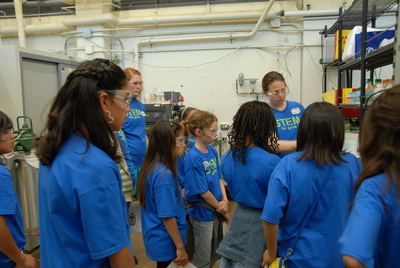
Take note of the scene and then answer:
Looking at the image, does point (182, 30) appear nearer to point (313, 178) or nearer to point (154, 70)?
point (154, 70)

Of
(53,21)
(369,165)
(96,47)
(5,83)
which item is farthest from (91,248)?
(53,21)

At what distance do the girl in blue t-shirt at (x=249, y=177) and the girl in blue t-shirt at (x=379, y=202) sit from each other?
0.61 metres

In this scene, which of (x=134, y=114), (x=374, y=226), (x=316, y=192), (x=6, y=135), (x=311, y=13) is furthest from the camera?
(x=311, y=13)

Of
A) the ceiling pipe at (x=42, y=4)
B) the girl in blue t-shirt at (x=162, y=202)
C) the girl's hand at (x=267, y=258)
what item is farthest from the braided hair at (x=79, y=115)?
the ceiling pipe at (x=42, y=4)

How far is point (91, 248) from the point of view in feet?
2.26

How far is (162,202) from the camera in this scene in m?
1.37

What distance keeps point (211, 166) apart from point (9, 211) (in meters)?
→ 1.01

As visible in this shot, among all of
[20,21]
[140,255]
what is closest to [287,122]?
[140,255]

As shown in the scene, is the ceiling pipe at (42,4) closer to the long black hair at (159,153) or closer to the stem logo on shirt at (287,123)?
the long black hair at (159,153)

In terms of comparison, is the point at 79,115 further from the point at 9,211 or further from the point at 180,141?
the point at 180,141

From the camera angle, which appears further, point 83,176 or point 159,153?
point 159,153

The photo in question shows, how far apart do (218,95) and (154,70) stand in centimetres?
110

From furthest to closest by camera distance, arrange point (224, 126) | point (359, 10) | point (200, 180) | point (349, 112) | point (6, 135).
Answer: point (224, 126) → point (349, 112) → point (359, 10) → point (200, 180) → point (6, 135)

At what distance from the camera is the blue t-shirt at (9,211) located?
113 centimetres
